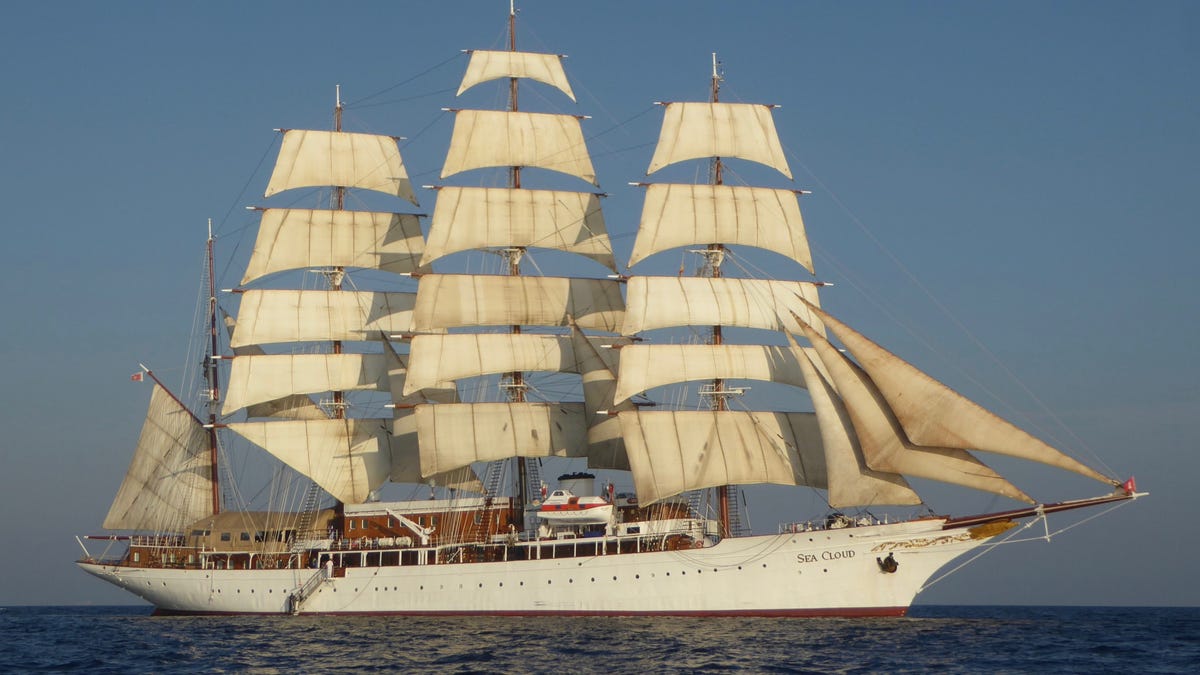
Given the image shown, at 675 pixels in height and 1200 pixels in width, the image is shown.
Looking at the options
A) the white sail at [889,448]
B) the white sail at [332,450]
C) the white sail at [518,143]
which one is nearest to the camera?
the white sail at [889,448]

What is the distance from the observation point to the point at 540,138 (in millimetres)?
77312

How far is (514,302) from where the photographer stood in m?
75.6

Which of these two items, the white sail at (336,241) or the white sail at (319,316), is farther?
the white sail at (336,241)

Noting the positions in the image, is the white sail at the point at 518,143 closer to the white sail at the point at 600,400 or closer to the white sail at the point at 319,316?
the white sail at the point at 319,316

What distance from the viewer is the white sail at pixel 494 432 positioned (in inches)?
2862

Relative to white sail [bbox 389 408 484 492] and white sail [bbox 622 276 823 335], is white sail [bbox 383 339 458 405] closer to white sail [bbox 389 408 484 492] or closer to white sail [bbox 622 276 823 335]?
white sail [bbox 389 408 484 492]

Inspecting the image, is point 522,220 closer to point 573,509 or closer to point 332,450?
point 332,450

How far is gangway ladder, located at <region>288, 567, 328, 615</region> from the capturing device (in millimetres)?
71375

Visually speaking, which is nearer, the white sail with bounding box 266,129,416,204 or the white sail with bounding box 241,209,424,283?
the white sail with bounding box 241,209,424,283

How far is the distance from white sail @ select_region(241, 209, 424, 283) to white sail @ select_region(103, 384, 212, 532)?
10.5 metres

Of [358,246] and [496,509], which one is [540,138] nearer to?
[358,246]

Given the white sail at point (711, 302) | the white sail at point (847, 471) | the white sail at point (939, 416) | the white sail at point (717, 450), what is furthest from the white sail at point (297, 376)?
the white sail at point (939, 416)

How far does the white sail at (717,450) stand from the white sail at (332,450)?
1796 cm

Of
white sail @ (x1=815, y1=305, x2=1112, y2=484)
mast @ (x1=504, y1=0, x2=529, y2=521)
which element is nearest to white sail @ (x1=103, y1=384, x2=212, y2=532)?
mast @ (x1=504, y1=0, x2=529, y2=521)
